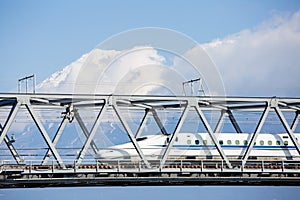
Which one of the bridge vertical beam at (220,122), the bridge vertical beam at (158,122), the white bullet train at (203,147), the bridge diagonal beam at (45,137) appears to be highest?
the bridge vertical beam at (220,122)

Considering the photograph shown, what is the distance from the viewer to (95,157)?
230 ft

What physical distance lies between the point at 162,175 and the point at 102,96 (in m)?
8.32

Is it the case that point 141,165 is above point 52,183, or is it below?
above

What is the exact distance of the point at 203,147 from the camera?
73.9 meters

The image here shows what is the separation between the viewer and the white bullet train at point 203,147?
70.6 meters

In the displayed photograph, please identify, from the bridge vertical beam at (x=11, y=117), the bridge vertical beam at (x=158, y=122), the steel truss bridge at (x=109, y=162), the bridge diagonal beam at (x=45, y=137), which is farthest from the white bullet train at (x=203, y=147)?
the bridge vertical beam at (x=11, y=117)

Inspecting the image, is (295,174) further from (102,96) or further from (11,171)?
(11,171)

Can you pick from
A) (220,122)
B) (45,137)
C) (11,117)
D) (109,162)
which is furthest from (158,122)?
(11,117)

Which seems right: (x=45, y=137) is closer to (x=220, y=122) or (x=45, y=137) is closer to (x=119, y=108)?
(x=119, y=108)

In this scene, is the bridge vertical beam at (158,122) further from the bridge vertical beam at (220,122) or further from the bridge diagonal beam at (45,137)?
the bridge diagonal beam at (45,137)

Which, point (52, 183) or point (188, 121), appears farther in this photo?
point (188, 121)

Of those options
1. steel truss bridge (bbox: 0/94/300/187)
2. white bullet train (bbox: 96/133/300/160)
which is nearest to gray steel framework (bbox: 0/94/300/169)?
steel truss bridge (bbox: 0/94/300/187)

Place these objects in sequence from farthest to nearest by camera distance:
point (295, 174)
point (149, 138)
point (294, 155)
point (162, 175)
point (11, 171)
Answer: point (294, 155), point (149, 138), point (295, 174), point (162, 175), point (11, 171)

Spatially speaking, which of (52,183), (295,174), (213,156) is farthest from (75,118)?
(295,174)
